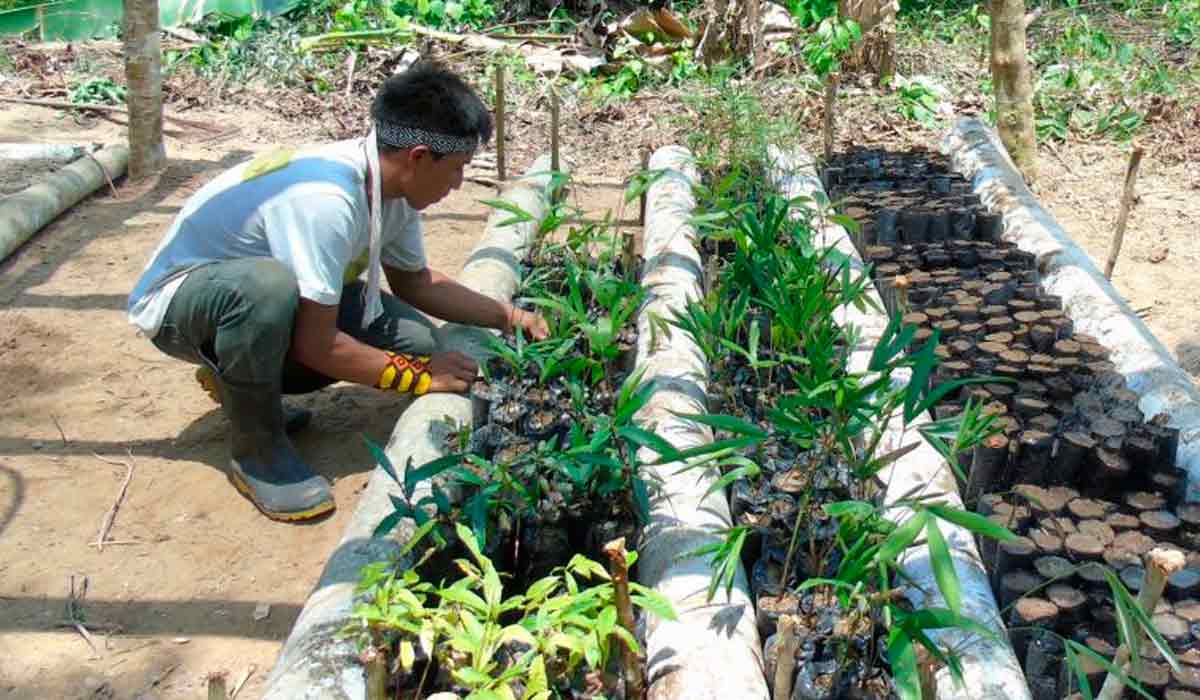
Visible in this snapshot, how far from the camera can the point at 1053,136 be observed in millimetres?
7551

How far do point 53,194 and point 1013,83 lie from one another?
5.13 m

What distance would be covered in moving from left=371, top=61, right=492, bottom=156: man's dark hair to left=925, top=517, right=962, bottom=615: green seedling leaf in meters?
1.74

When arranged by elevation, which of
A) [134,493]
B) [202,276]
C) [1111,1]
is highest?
[1111,1]

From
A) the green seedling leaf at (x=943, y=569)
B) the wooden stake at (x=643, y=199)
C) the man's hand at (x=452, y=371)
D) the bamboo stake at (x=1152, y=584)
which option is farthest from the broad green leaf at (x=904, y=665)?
the wooden stake at (x=643, y=199)

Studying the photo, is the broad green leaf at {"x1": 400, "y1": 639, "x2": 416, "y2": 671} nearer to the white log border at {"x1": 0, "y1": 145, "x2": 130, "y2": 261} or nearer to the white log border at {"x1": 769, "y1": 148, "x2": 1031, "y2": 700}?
the white log border at {"x1": 769, "y1": 148, "x2": 1031, "y2": 700}

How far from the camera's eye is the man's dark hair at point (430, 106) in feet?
10.4

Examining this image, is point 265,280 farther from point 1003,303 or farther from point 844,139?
point 844,139

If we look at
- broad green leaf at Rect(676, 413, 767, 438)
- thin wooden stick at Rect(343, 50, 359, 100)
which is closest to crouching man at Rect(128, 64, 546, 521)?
broad green leaf at Rect(676, 413, 767, 438)

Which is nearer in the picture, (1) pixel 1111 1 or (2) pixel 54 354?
(2) pixel 54 354

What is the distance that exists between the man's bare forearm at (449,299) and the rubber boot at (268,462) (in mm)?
605

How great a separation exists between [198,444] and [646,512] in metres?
1.88

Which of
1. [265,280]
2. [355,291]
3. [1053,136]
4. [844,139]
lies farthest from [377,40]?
[265,280]

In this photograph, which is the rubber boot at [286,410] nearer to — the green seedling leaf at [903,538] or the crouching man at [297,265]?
the crouching man at [297,265]

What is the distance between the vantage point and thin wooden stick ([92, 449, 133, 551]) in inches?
132
